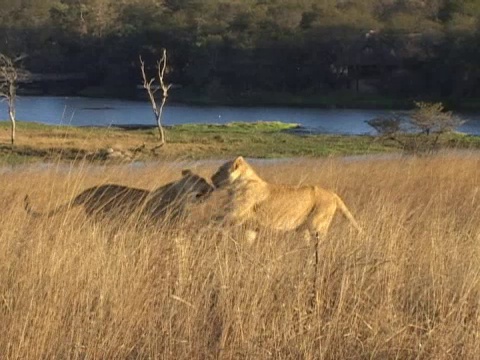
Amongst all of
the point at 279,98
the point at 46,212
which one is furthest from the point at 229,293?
the point at 279,98

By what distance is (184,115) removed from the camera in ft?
177

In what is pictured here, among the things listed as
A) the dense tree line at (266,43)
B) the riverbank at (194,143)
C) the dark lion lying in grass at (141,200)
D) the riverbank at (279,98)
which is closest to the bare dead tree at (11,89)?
the riverbank at (194,143)

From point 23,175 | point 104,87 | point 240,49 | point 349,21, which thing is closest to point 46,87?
point 104,87

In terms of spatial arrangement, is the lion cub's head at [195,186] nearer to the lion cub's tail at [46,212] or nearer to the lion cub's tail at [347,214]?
the lion cub's tail at [46,212]

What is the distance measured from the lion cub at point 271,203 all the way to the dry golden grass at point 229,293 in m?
0.14

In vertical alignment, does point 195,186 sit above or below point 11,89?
above

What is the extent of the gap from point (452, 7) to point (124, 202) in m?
73.7

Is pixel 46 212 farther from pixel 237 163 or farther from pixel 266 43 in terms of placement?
pixel 266 43

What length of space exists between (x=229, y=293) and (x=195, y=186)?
1.54 meters

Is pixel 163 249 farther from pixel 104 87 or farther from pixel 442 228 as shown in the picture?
pixel 104 87

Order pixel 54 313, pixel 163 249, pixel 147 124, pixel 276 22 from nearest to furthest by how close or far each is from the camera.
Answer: pixel 54 313 < pixel 163 249 < pixel 147 124 < pixel 276 22

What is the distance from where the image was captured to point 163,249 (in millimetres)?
4254

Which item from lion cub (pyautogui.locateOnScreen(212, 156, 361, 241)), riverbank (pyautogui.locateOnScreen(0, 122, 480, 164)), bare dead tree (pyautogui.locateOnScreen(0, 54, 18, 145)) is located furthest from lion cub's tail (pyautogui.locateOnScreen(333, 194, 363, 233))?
bare dead tree (pyautogui.locateOnScreen(0, 54, 18, 145))

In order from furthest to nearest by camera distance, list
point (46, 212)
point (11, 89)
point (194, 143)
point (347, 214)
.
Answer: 1. point (11, 89)
2. point (194, 143)
3. point (347, 214)
4. point (46, 212)
